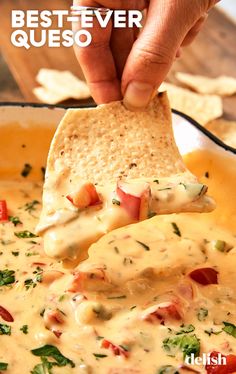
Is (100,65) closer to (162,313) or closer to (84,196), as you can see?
(84,196)

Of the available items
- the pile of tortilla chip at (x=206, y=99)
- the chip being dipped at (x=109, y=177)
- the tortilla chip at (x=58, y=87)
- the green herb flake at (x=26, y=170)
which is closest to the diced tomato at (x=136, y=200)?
the chip being dipped at (x=109, y=177)

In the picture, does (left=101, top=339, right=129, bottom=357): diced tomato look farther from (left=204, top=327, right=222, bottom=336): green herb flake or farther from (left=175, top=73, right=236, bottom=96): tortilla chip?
(left=175, top=73, right=236, bottom=96): tortilla chip

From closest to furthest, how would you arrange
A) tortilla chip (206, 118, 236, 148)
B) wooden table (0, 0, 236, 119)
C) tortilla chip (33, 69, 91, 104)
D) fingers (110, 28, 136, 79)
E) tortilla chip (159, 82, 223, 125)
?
fingers (110, 28, 136, 79) < tortilla chip (206, 118, 236, 148) < tortilla chip (159, 82, 223, 125) < tortilla chip (33, 69, 91, 104) < wooden table (0, 0, 236, 119)

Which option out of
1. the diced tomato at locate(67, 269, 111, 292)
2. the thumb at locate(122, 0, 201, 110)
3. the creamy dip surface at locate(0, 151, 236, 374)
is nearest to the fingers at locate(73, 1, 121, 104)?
the thumb at locate(122, 0, 201, 110)

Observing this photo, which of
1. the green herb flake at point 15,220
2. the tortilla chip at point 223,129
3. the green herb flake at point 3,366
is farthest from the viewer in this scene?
the tortilla chip at point 223,129

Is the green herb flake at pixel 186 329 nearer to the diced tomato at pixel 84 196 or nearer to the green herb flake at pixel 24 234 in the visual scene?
the diced tomato at pixel 84 196

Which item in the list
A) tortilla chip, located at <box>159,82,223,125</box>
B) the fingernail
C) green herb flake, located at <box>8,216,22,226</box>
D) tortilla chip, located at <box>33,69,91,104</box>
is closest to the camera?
the fingernail
